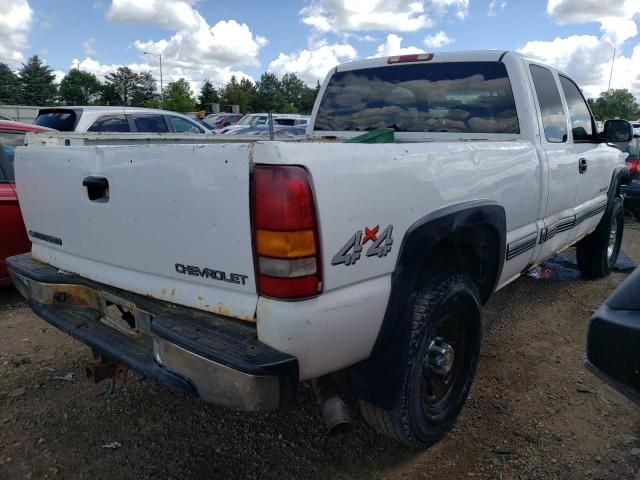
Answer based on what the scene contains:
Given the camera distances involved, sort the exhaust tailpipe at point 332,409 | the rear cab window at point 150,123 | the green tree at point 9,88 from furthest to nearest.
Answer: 1. the green tree at point 9,88
2. the rear cab window at point 150,123
3. the exhaust tailpipe at point 332,409

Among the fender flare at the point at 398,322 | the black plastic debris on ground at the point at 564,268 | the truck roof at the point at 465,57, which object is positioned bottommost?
the black plastic debris on ground at the point at 564,268

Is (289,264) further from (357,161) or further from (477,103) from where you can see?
(477,103)

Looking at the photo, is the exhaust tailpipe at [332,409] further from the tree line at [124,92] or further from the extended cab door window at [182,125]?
the tree line at [124,92]

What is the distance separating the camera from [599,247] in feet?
18.2

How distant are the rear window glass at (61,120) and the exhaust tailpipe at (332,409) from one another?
23.7 ft

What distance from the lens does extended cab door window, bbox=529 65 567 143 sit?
3.71 metres

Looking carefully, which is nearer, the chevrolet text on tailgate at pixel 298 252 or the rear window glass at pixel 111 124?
the chevrolet text on tailgate at pixel 298 252

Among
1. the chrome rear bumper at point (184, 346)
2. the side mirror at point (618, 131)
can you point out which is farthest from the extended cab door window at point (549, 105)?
the chrome rear bumper at point (184, 346)

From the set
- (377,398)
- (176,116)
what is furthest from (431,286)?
(176,116)

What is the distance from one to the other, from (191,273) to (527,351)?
280 cm

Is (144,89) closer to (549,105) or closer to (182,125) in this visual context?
(182,125)

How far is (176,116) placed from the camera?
9.54 meters

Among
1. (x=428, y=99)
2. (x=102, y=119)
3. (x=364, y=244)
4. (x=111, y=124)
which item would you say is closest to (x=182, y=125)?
(x=111, y=124)

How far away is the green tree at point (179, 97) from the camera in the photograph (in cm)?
6397
